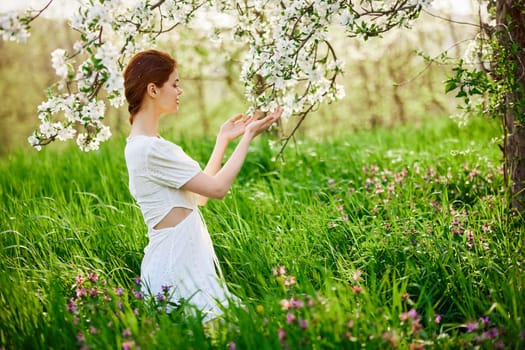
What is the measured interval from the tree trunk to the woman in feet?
5.19

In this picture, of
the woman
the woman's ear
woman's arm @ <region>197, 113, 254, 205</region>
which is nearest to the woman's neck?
the woman

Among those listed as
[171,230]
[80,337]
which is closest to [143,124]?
[171,230]

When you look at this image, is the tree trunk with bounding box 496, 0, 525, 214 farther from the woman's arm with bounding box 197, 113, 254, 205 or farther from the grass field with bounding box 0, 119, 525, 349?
the woman's arm with bounding box 197, 113, 254, 205

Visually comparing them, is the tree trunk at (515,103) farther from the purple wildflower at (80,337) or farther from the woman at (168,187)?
the purple wildflower at (80,337)

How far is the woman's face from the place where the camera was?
291 centimetres

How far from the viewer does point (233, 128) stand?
3.08m

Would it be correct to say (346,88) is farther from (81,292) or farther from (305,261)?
(81,292)

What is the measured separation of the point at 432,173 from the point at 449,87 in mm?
1670

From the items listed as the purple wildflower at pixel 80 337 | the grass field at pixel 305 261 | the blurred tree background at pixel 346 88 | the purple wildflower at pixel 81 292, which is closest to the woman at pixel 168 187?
the grass field at pixel 305 261

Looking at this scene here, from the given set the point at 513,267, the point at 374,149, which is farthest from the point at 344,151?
the point at 513,267

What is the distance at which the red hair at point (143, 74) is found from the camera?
2852 mm

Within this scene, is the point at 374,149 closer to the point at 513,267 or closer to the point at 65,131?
the point at 513,267

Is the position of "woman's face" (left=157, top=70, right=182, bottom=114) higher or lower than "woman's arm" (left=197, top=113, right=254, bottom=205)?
higher

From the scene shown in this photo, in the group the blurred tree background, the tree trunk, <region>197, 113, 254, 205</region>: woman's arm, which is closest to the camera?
<region>197, 113, 254, 205</region>: woman's arm
